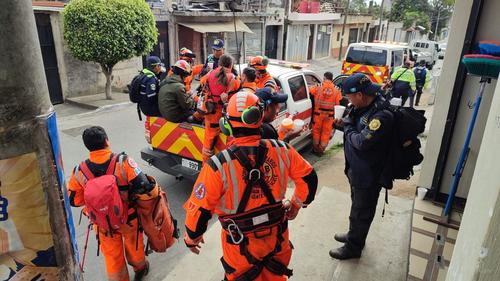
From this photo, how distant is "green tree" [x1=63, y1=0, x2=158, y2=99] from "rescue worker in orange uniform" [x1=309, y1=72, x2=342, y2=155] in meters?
6.45

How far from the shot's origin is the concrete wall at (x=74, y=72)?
1118 centimetres

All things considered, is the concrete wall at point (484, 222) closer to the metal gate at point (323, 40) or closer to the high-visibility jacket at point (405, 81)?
the high-visibility jacket at point (405, 81)

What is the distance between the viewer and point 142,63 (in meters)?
14.9

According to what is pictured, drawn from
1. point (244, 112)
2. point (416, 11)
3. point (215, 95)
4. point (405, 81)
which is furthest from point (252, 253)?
point (416, 11)

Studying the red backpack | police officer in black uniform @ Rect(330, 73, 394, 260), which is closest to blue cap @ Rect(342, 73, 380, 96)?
police officer in black uniform @ Rect(330, 73, 394, 260)

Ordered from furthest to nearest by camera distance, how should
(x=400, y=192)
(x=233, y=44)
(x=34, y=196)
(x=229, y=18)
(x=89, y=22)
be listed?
(x=233, y=44), (x=229, y=18), (x=89, y=22), (x=400, y=192), (x=34, y=196)

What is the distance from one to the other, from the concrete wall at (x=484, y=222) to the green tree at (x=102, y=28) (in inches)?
421

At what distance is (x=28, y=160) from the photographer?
153 cm

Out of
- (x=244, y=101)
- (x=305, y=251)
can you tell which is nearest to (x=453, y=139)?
(x=305, y=251)

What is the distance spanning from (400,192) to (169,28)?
531 inches

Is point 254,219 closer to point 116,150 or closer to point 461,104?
point 461,104

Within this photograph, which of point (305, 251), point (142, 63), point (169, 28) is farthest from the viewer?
point (169, 28)

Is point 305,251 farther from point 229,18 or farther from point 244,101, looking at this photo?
point 229,18

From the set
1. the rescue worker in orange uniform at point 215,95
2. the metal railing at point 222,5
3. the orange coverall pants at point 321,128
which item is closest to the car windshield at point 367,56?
the metal railing at point 222,5
